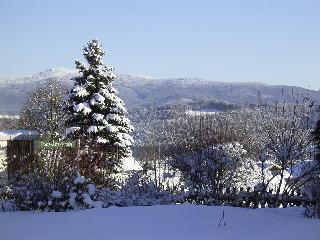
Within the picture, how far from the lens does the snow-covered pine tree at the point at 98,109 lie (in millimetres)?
23109

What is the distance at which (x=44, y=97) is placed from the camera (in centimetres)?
4222

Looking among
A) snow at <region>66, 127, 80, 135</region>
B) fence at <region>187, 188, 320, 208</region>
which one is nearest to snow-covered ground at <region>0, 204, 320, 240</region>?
fence at <region>187, 188, 320, 208</region>

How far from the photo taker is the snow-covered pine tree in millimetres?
Answer: 23109

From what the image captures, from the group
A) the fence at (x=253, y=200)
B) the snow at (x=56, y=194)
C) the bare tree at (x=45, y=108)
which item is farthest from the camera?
the bare tree at (x=45, y=108)

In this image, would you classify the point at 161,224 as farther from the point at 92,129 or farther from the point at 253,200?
the point at 92,129

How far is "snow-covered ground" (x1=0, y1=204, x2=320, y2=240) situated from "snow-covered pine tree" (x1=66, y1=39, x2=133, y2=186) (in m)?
12.0

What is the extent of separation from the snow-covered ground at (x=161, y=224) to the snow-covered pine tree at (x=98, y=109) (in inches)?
471

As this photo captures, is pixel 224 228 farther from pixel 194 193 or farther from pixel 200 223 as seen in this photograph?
pixel 194 193

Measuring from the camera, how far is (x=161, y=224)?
9.34 m

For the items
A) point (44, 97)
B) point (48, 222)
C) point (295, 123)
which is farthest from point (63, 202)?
point (44, 97)

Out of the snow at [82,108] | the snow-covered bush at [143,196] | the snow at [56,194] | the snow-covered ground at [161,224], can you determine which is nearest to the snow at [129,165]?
the snow at [82,108]

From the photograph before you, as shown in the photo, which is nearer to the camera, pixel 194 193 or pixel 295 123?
pixel 194 193

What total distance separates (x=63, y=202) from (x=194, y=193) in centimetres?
480

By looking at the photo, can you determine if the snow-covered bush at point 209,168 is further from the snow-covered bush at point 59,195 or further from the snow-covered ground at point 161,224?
the snow-covered ground at point 161,224
